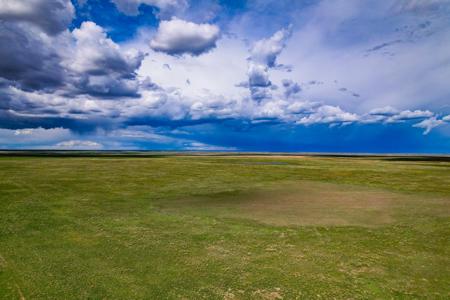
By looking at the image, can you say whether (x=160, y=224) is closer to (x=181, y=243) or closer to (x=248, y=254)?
(x=181, y=243)

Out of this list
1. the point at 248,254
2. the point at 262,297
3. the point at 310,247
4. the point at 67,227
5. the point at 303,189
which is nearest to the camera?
the point at 262,297

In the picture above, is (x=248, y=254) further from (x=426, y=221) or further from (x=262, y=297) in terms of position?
(x=426, y=221)

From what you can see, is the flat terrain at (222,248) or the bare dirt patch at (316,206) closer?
the flat terrain at (222,248)

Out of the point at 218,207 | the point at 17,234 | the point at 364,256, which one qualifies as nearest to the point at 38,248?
the point at 17,234

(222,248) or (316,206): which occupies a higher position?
(316,206)

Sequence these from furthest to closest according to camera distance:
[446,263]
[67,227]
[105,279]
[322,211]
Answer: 1. [322,211]
2. [67,227]
3. [446,263]
4. [105,279]

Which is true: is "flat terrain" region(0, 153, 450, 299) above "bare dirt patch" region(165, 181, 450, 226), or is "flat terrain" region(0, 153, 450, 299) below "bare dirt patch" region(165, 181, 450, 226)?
below

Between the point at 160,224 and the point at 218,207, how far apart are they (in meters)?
5.85

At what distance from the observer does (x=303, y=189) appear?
1226 inches

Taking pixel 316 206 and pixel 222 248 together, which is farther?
pixel 316 206

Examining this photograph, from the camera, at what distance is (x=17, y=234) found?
14.8 meters

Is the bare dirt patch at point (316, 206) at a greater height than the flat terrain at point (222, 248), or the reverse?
the bare dirt patch at point (316, 206)

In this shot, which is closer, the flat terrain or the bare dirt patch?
the flat terrain

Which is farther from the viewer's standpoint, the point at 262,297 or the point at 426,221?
the point at 426,221
